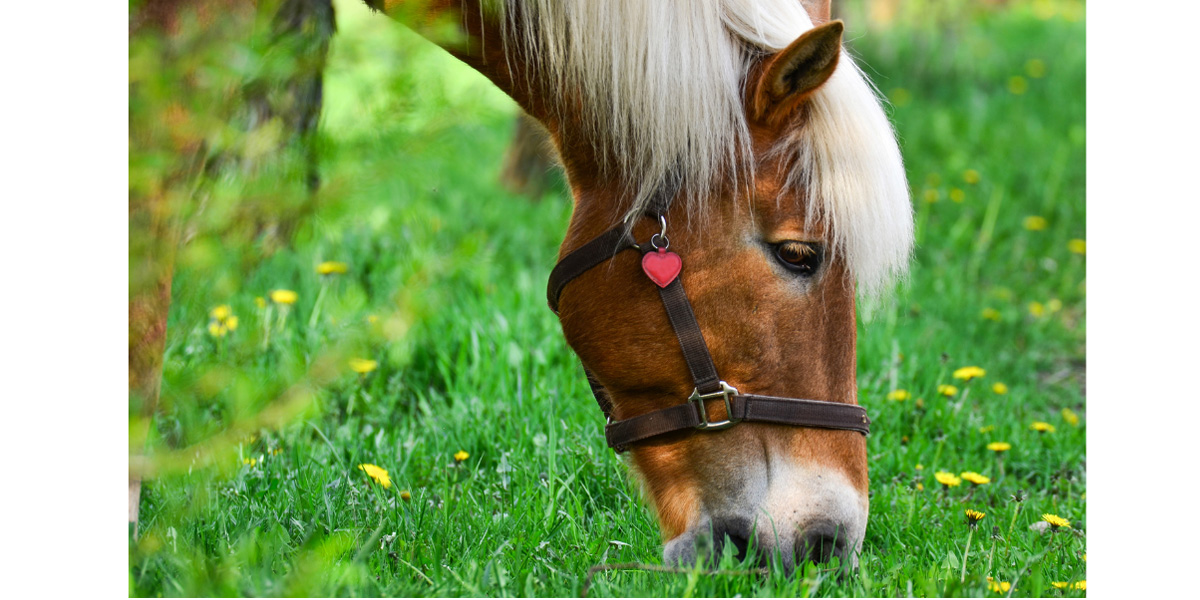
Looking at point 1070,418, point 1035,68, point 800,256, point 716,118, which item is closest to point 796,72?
point 716,118

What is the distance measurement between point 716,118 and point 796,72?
0.19 metres

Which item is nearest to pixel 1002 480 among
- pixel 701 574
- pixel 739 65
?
pixel 701 574

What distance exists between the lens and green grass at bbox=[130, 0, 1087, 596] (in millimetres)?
1361

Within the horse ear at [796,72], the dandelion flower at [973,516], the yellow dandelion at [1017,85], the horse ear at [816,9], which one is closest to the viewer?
the horse ear at [796,72]

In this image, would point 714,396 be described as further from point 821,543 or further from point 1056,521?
point 1056,521

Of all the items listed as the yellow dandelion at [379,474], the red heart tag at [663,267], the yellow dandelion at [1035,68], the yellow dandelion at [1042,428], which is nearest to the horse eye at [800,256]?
the red heart tag at [663,267]

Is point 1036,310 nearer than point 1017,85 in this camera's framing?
Yes

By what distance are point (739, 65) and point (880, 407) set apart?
1673 mm

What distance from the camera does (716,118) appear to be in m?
1.93

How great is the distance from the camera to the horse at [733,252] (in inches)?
75.3

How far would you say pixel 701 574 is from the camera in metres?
1.83

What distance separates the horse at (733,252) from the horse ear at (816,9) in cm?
34

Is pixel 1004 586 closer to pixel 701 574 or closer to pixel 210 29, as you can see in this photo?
pixel 701 574

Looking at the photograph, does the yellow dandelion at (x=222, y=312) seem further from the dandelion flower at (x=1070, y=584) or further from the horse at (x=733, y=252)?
the dandelion flower at (x=1070, y=584)
